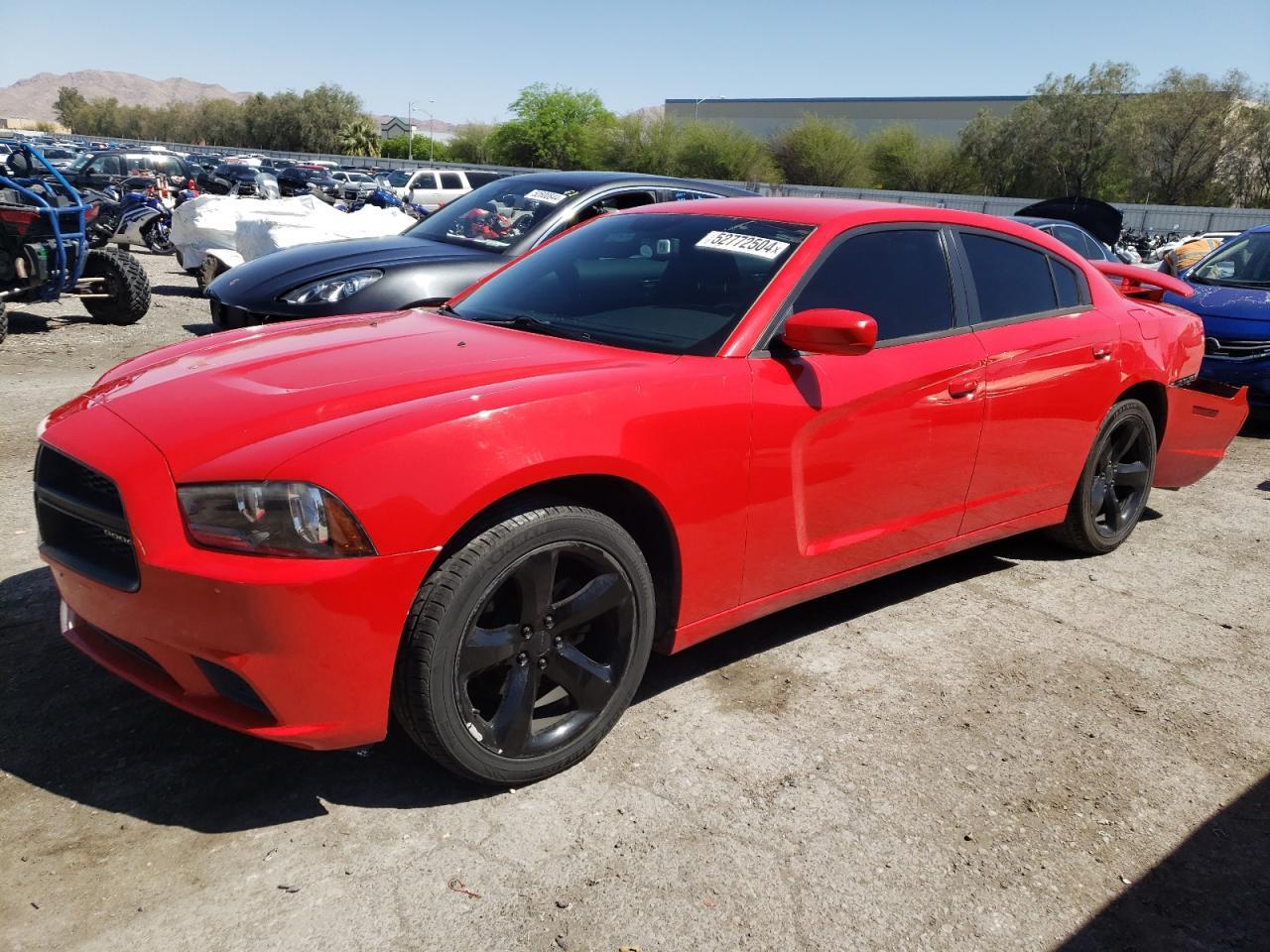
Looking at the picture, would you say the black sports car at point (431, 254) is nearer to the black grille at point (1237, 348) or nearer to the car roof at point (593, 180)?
the car roof at point (593, 180)

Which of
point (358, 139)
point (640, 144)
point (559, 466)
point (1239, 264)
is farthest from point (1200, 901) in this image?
point (358, 139)

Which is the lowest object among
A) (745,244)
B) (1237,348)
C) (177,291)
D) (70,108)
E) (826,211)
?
(177,291)

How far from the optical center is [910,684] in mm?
3549

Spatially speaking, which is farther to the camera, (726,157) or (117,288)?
(726,157)


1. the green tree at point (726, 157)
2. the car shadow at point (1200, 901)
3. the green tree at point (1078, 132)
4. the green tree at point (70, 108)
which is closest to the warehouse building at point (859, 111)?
the green tree at point (726, 157)

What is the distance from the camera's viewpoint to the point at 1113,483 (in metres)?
4.84

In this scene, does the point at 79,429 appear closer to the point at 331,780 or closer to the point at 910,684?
the point at 331,780

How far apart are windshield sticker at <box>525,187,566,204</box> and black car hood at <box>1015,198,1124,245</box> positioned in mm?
6720

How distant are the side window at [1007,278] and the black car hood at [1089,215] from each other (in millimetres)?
7800

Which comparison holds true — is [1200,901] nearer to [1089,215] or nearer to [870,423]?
[870,423]

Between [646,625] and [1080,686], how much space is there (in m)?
1.73

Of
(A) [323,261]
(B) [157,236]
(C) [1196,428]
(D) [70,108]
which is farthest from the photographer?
(D) [70,108]

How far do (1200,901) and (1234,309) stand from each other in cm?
696

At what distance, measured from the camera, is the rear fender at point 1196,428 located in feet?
16.6
